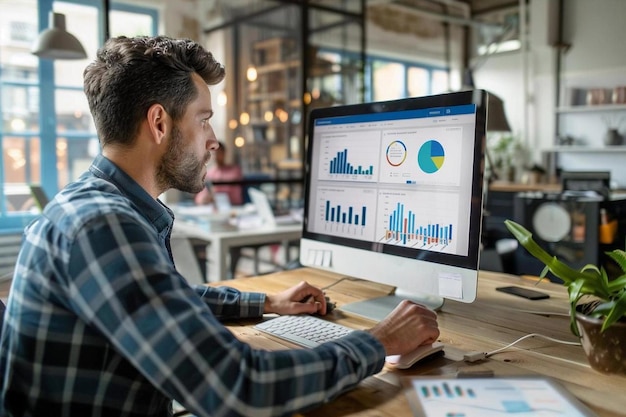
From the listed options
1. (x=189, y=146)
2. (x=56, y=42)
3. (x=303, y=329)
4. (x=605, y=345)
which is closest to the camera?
(x=605, y=345)

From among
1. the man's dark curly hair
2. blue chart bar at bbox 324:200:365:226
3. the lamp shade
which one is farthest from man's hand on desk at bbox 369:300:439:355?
the lamp shade

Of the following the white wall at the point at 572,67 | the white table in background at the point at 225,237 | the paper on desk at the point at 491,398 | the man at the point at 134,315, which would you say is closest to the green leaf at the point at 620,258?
the paper on desk at the point at 491,398

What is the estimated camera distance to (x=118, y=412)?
0.83 m

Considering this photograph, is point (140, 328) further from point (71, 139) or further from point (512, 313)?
point (71, 139)

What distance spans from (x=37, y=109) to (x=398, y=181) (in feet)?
11.1

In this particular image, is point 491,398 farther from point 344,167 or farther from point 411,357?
point 344,167

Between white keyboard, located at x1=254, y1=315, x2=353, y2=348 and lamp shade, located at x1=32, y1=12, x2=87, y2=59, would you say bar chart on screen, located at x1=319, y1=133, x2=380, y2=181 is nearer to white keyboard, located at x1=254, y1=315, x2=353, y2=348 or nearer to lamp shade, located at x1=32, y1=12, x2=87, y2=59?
white keyboard, located at x1=254, y1=315, x2=353, y2=348

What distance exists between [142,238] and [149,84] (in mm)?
326

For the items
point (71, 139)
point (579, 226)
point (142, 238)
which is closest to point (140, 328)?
point (142, 238)

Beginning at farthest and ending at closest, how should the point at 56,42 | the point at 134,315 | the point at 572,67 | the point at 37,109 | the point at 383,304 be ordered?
the point at 572,67 < the point at 37,109 < the point at 56,42 < the point at 383,304 < the point at 134,315

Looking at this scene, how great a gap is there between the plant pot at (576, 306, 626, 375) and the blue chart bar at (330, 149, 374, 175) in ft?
2.08

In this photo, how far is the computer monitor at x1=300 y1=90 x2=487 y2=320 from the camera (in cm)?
119

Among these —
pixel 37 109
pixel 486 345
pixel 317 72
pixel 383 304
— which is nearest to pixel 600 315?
pixel 486 345

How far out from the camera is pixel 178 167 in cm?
104
